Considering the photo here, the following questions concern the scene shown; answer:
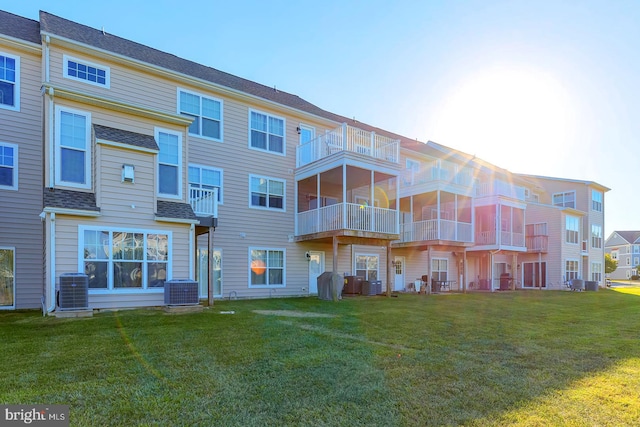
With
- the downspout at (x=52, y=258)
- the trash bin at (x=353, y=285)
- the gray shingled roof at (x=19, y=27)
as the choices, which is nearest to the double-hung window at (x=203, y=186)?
the downspout at (x=52, y=258)

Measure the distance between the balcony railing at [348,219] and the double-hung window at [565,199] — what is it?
2172 centimetres

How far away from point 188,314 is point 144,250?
2.22 meters

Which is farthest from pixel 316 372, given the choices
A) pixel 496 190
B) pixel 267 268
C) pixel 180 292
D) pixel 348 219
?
pixel 496 190

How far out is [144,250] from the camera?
10.1 m

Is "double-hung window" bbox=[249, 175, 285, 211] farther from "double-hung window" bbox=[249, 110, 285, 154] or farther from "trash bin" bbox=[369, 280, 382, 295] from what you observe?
"trash bin" bbox=[369, 280, 382, 295]

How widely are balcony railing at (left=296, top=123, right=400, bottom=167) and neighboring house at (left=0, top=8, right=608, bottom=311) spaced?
3.4 inches

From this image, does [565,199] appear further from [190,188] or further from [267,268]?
[190,188]

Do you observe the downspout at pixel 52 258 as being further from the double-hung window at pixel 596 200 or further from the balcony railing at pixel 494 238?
the double-hung window at pixel 596 200

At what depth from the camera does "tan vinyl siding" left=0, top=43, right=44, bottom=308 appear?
416 inches

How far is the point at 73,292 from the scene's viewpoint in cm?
848

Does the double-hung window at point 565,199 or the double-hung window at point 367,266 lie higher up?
the double-hung window at point 565,199

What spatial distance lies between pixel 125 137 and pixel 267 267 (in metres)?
7.03

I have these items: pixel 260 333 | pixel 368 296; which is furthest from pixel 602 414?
pixel 368 296

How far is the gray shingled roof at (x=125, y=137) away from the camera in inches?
385
